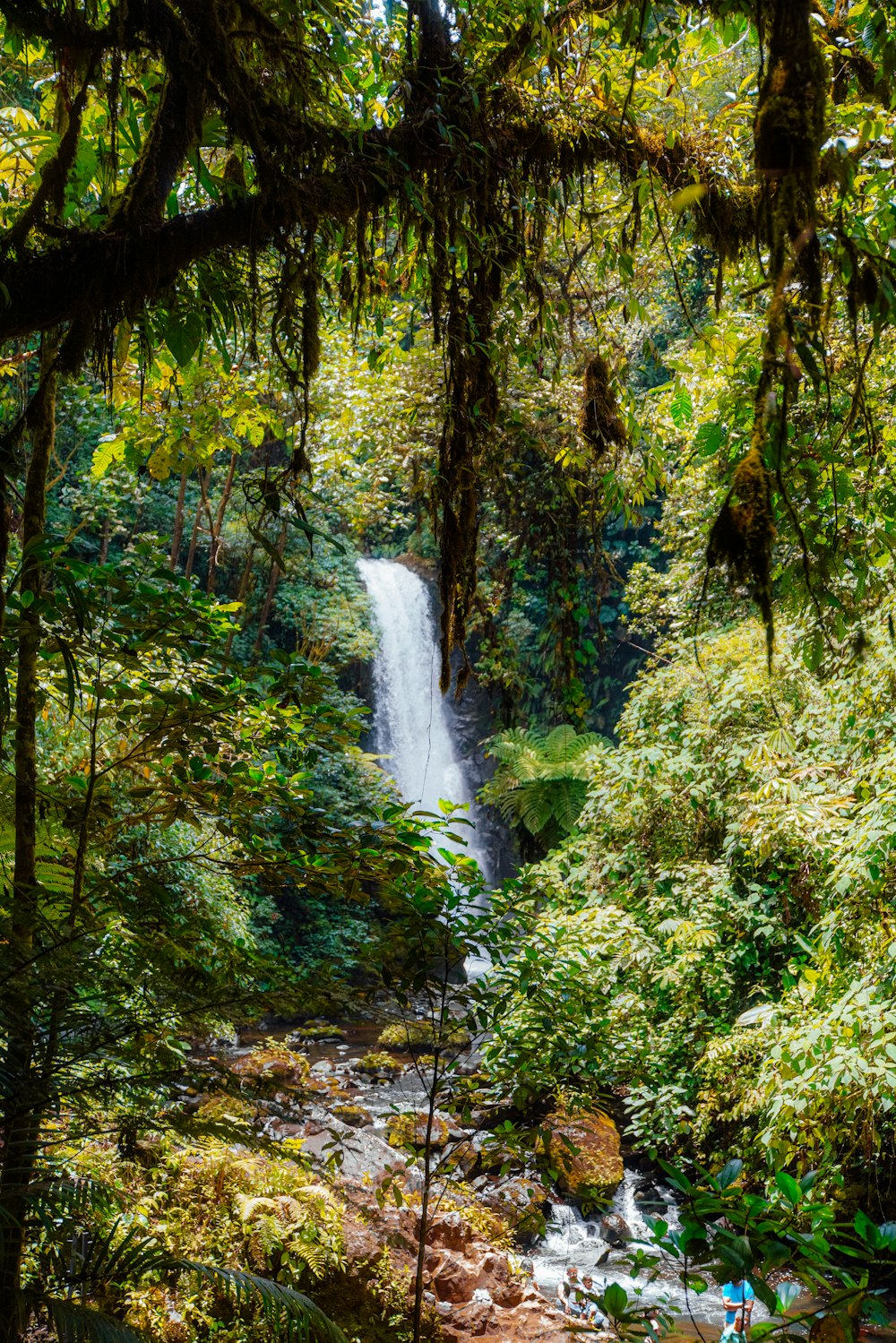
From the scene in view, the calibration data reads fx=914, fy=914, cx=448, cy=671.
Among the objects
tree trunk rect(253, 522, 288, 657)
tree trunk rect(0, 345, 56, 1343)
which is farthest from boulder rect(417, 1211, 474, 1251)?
tree trunk rect(253, 522, 288, 657)

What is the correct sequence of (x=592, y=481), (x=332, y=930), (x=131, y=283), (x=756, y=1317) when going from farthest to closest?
1. (x=332, y=930)
2. (x=592, y=481)
3. (x=756, y=1317)
4. (x=131, y=283)

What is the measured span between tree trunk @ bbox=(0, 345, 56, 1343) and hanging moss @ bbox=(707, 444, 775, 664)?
1.33 m

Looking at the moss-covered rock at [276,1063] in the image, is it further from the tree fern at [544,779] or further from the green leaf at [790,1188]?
the tree fern at [544,779]

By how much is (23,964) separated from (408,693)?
1215 cm

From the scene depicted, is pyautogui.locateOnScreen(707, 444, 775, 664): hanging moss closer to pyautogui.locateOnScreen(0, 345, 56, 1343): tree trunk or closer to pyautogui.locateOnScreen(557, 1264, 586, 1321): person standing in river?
pyautogui.locateOnScreen(0, 345, 56, 1343): tree trunk

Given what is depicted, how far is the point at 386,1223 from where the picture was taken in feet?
12.6

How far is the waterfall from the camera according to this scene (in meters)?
13.5

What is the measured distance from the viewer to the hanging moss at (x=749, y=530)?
1457 millimetres

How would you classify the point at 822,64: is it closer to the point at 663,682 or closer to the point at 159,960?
the point at 159,960

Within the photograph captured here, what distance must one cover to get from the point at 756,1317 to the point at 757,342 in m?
4.68

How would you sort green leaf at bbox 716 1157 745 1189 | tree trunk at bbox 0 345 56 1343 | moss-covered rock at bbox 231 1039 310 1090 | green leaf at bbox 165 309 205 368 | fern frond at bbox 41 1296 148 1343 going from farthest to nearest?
moss-covered rock at bbox 231 1039 310 1090 → green leaf at bbox 165 309 205 368 → tree trunk at bbox 0 345 56 1343 → fern frond at bbox 41 1296 148 1343 → green leaf at bbox 716 1157 745 1189

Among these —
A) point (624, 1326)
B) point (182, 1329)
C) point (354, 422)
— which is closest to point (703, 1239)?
point (624, 1326)

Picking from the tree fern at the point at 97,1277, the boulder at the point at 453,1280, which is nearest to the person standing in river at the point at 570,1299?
the boulder at the point at 453,1280

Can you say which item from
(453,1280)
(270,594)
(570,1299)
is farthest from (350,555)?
(270,594)
